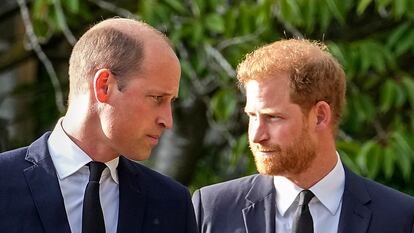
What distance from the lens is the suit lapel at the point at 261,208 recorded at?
3.69m

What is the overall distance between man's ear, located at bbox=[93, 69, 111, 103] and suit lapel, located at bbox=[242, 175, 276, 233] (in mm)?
824

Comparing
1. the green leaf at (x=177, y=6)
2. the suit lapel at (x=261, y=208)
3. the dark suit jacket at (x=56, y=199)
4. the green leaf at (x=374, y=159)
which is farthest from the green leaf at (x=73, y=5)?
the dark suit jacket at (x=56, y=199)

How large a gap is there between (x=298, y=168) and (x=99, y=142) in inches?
30.0

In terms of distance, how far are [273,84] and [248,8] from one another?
5.32ft

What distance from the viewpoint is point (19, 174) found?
310 cm

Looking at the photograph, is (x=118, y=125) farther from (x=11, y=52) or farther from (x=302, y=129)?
(x=11, y=52)

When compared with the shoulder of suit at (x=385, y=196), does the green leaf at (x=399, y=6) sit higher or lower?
higher

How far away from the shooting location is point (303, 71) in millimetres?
3695

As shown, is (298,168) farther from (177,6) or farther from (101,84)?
(177,6)

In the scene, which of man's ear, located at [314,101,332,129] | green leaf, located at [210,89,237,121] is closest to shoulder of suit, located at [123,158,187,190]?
man's ear, located at [314,101,332,129]

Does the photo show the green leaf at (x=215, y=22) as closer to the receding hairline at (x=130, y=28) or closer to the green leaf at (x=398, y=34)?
the green leaf at (x=398, y=34)

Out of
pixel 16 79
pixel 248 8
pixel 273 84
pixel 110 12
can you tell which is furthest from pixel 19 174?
pixel 16 79

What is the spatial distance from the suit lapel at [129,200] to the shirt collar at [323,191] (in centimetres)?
62

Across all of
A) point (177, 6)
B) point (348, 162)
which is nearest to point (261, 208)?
point (348, 162)
